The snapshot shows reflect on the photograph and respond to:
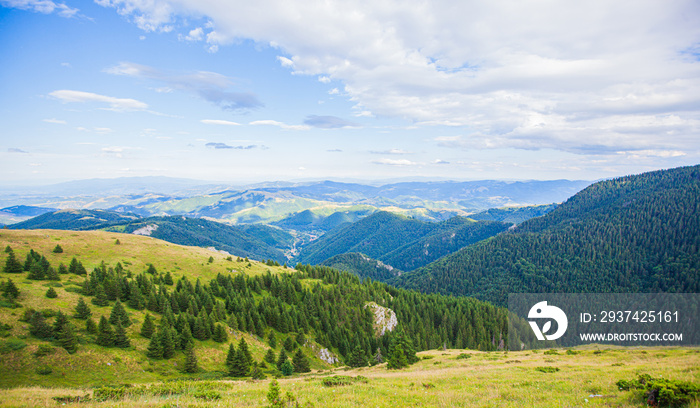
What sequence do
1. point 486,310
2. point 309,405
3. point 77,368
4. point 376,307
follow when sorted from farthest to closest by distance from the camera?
1. point 486,310
2. point 376,307
3. point 77,368
4. point 309,405

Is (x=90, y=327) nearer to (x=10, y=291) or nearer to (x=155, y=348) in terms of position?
(x=155, y=348)

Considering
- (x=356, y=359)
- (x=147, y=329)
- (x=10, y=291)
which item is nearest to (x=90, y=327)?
(x=147, y=329)

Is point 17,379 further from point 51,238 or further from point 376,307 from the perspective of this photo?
point 376,307

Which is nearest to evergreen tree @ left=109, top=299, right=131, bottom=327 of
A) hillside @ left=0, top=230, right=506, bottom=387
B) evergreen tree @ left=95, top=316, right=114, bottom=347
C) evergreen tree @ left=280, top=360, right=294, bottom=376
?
hillside @ left=0, top=230, right=506, bottom=387

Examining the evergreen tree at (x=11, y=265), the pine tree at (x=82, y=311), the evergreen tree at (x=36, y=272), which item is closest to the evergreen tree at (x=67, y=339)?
the pine tree at (x=82, y=311)

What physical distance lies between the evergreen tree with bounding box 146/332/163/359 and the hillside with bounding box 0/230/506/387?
19cm

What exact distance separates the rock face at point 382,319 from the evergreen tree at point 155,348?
79.7m

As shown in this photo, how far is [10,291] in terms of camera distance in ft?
179

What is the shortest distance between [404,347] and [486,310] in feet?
384

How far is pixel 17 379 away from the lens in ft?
124

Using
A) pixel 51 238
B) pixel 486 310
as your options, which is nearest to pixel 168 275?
pixel 51 238

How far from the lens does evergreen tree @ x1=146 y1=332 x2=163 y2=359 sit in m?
54.7

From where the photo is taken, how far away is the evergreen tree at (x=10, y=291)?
53.7 meters

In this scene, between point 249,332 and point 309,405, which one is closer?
point 309,405
